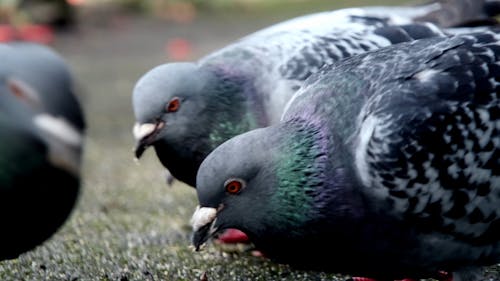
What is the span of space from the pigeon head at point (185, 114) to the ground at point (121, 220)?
357mm

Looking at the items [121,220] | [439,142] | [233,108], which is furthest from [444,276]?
[121,220]

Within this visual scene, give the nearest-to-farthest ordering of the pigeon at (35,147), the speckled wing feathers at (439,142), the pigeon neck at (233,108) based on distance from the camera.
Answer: the pigeon at (35,147) < the speckled wing feathers at (439,142) < the pigeon neck at (233,108)

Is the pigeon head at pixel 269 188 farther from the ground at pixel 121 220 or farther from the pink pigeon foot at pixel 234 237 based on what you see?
the pink pigeon foot at pixel 234 237

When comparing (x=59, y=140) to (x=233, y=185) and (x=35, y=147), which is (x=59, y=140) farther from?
(x=233, y=185)

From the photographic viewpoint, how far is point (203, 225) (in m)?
3.25

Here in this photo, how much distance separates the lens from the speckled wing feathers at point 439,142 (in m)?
3.16

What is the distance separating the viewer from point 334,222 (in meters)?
3.15

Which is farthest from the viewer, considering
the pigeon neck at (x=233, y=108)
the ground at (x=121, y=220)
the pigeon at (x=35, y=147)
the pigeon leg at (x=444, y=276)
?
the pigeon neck at (x=233, y=108)

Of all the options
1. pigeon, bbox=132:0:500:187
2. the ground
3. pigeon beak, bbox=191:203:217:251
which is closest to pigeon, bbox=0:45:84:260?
the ground

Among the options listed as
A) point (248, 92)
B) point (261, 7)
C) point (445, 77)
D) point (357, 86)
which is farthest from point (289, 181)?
point (261, 7)

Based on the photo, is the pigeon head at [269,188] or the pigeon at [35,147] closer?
the pigeon at [35,147]

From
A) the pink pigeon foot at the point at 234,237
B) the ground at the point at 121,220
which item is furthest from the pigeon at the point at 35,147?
the pink pigeon foot at the point at 234,237

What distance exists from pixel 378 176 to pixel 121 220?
2.32 meters

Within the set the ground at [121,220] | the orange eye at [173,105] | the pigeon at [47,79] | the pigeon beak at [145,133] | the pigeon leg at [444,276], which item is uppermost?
the pigeon at [47,79]
